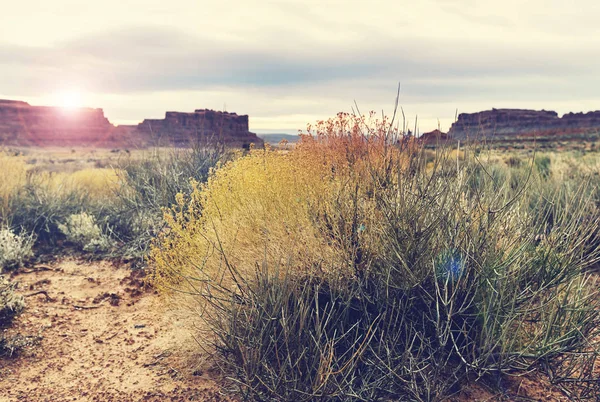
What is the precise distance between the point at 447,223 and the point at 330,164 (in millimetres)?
1416

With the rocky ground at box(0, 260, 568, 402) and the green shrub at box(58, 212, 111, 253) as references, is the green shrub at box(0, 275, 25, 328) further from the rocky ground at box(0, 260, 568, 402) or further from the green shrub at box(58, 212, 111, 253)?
the green shrub at box(58, 212, 111, 253)

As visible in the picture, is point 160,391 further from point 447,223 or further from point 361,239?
point 447,223

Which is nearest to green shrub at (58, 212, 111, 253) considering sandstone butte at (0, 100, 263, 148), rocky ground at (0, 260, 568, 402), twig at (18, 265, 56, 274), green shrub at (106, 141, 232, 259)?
green shrub at (106, 141, 232, 259)

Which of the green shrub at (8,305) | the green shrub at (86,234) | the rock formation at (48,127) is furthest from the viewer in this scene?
the rock formation at (48,127)

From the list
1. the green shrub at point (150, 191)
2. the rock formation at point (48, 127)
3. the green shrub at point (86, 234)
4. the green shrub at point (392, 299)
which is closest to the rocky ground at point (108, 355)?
the green shrub at point (392, 299)

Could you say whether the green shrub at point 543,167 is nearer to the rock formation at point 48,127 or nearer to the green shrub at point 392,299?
the green shrub at point 392,299

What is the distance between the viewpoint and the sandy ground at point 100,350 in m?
3.68

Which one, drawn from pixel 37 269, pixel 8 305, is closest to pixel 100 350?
pixel 8 305

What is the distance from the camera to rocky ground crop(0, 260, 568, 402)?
3.55m

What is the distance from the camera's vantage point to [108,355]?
4395 millimetres

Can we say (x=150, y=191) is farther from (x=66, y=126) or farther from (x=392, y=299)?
(x=66, y=126)

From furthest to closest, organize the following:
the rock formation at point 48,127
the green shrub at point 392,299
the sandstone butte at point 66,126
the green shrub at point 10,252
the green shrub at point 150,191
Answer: the rock formation at point 48,127
the sandstone butte at point 66,126
the green shrub at point 150,191
the green shrub at point 10,252
the green shrub at point 392,299

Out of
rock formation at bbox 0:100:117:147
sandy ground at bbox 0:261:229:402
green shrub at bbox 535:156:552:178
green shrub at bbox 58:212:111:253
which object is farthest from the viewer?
rock formation at bbox 0:100:117:147

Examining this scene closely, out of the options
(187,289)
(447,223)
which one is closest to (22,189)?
(187,289)
